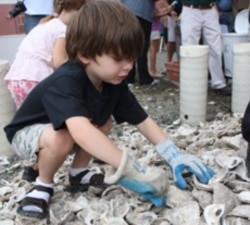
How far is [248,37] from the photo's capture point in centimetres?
316

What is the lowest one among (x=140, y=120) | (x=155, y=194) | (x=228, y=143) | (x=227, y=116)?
(x=227, y=116)

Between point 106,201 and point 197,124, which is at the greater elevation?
point 106,201

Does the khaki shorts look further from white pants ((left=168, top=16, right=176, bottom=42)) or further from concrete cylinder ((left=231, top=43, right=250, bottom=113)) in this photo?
white pants ((left=168, top=16, right=176, bottom=42))

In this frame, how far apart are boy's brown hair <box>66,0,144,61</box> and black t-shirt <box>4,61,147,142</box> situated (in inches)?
3.7

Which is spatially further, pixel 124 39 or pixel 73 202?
pixel 73 202

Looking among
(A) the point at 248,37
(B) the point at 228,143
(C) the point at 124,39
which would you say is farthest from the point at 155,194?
(A) the point at 248,37

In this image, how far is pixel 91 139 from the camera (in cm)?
117

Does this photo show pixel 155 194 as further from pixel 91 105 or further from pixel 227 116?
pixel 227 116

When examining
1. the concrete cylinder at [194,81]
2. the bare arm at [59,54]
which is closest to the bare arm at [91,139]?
the bare arm at [59,54]

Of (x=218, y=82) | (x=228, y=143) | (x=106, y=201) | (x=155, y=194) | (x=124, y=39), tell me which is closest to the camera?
(x=124, y=39)

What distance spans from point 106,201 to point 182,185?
0.89 ft

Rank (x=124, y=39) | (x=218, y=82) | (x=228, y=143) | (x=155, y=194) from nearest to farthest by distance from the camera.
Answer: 1. (x=124, y=39)
2. (x=155, y=194)
3. (x=228, y=143)
4. (x=218, y=82)

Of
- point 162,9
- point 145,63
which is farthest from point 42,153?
point 162,9

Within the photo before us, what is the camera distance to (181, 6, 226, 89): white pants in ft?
10.00
